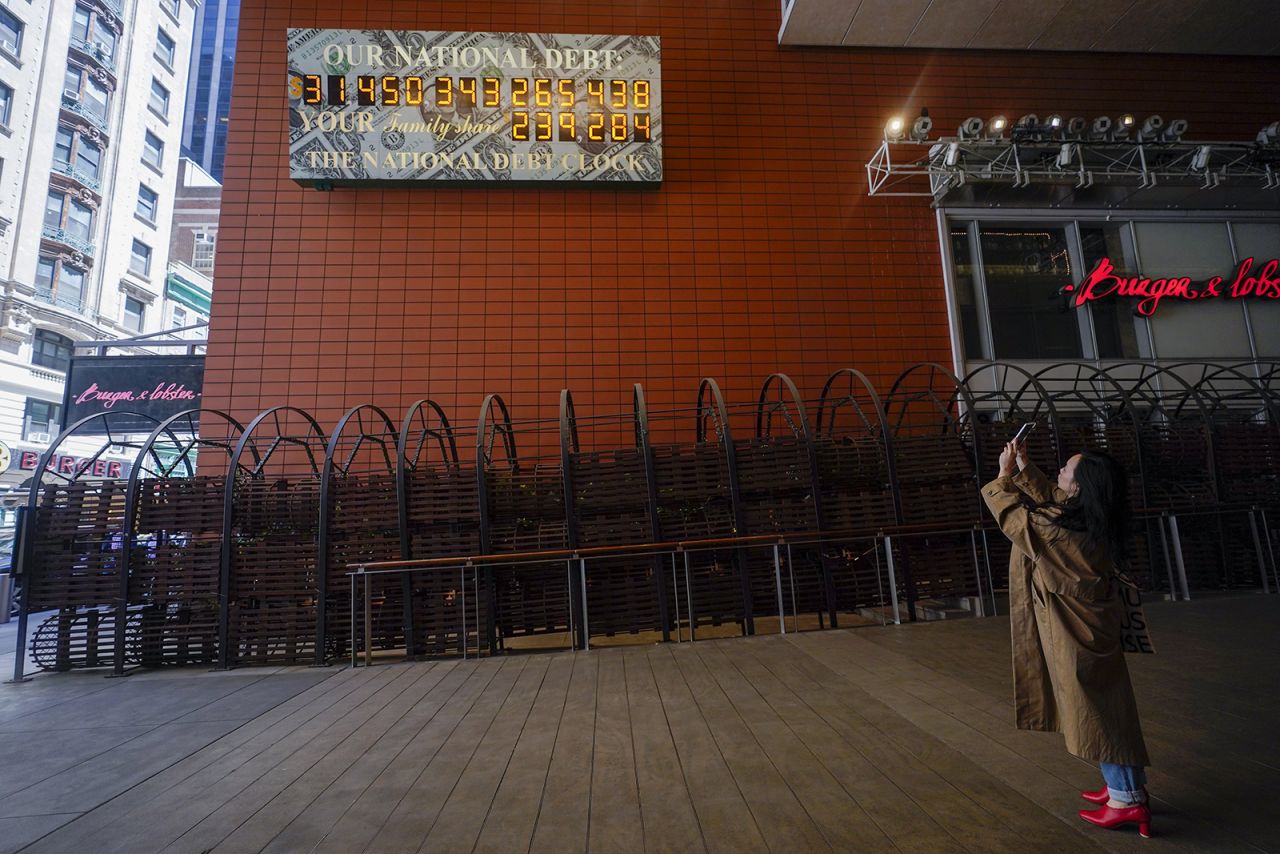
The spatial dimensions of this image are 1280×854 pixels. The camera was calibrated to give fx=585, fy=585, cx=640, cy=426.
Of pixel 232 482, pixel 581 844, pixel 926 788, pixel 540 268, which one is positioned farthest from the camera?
pixel 540 268

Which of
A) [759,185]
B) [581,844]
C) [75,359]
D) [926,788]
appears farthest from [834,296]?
[75,359]

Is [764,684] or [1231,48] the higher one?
[1231,48]

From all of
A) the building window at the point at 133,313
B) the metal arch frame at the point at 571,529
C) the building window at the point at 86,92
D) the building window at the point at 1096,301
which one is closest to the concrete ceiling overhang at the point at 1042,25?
the building window at the point at 1096,301

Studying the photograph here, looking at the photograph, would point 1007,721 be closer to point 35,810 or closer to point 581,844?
point 581,844

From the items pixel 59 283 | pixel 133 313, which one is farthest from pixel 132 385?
pixel 133 313

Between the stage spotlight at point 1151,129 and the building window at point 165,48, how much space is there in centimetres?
3933

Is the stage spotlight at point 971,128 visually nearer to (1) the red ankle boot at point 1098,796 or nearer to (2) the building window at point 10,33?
(1) the red ankle boot at point 1098,796

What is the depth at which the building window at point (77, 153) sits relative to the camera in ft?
69.4

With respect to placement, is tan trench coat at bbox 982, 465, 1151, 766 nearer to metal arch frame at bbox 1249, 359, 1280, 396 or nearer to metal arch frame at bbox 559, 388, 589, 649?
metal arch frame at bbox 559, 388, 589, 649

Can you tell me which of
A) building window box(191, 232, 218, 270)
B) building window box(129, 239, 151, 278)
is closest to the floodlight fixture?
building window box(129, 239, 151, 278)

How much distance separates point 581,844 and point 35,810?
9.64 ft

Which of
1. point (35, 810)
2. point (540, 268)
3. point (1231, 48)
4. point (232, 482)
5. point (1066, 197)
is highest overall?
point (1231, 48)

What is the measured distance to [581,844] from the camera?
2355 mm

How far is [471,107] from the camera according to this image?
34.5ft
